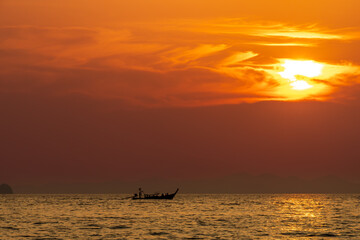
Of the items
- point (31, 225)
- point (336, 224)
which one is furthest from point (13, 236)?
point (336, 224)

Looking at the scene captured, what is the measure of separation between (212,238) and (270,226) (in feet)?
77.9

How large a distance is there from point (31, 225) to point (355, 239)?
165ft

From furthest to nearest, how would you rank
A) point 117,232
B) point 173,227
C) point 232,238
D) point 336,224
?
point 336,224 → point 173,227 → point 117,232 → point 232,238

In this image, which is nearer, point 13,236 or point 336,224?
point 13,236

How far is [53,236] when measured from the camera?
8194 cm

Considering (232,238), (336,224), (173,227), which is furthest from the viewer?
(336,224)

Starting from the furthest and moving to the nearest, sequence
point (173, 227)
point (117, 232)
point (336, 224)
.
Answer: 1. point (336, 224)
2. point (173, 227)
3. point (117, 232)

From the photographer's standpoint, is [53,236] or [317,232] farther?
[317,232]

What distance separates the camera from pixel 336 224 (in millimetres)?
107500

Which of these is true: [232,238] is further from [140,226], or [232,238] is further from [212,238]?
[140,226]

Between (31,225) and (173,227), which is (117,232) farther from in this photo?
(31,225)

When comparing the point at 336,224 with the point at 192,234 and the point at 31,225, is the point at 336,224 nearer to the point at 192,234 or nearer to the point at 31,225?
the point at 192,234

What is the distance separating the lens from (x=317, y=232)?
297ft

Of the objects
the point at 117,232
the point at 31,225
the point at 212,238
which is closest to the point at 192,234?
the point at 212,238
